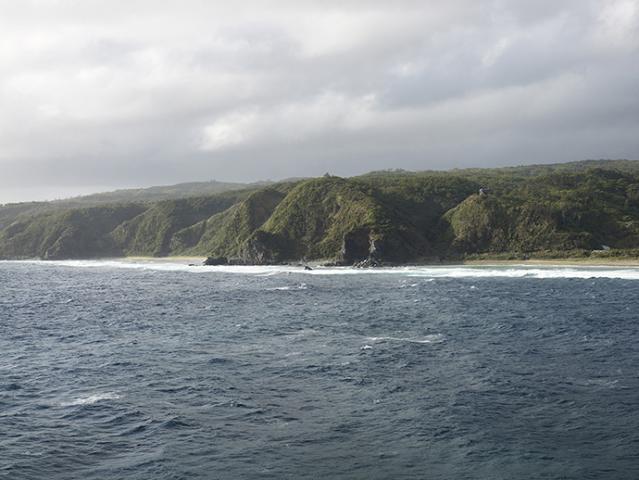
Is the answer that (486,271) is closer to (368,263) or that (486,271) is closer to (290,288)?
(368,263)

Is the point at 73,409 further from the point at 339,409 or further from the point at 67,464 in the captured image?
the point at 339,409

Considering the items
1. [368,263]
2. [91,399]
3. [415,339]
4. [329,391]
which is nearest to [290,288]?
[368,263]

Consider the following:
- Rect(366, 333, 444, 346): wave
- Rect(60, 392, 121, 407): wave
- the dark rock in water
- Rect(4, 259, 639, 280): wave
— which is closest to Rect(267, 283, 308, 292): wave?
Rect(4, 259, 639, 280): wave

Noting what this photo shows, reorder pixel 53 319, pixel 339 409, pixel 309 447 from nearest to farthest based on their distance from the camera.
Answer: pixel 309 447, pixel 339 409, pixel 53 319

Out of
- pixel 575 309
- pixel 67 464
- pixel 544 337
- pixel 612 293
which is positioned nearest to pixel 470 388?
pixel 544 337

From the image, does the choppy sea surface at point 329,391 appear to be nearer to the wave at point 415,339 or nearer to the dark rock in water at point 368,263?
the wave at point 415,339

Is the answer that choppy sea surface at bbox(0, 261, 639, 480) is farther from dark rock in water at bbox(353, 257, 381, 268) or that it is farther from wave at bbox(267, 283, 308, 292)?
dark rock in water at bbox(353, 257, 381, 268)
